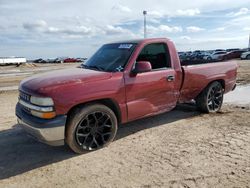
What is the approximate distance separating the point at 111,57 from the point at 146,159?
224cm

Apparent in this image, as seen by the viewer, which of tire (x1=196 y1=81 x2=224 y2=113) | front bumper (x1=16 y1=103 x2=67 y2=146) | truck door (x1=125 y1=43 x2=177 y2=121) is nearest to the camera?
front bumper (x1=16 y1=103 x2=67 y2=146)

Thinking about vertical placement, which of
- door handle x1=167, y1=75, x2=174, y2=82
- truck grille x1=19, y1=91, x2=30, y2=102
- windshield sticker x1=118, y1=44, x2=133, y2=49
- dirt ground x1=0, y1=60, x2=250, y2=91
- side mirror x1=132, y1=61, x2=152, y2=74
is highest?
windshield sticker x1=118, y1=44, x2=133, y2=49

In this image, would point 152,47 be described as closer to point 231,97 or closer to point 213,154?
point 213,154

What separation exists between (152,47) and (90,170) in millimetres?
2967

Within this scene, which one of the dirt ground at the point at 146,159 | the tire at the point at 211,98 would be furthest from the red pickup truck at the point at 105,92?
the dirt ground at the point at 146,159

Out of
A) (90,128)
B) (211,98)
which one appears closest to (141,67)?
(90,128)

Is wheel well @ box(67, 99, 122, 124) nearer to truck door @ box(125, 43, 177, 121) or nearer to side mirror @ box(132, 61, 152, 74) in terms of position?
truck door @ box(125, 43, 177, 121)

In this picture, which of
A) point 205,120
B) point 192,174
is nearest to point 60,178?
point 192,174

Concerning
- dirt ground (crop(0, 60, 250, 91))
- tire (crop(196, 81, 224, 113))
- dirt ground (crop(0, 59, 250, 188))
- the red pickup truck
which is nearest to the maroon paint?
the red pickup truck

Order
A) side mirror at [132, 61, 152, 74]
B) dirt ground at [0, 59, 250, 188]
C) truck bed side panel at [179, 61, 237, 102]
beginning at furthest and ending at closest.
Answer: truck bed side panel at [179, 61, 237, 102] → side mirror at [132, 61, 152, 74] → dirt ground at [0, 59, 250, 188]

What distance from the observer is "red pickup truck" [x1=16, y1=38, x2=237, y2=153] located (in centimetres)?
434

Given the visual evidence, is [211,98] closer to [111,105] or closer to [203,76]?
[203,76]

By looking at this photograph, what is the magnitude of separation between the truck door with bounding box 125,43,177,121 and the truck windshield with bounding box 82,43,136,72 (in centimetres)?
27

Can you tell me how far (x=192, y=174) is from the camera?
3.88m
